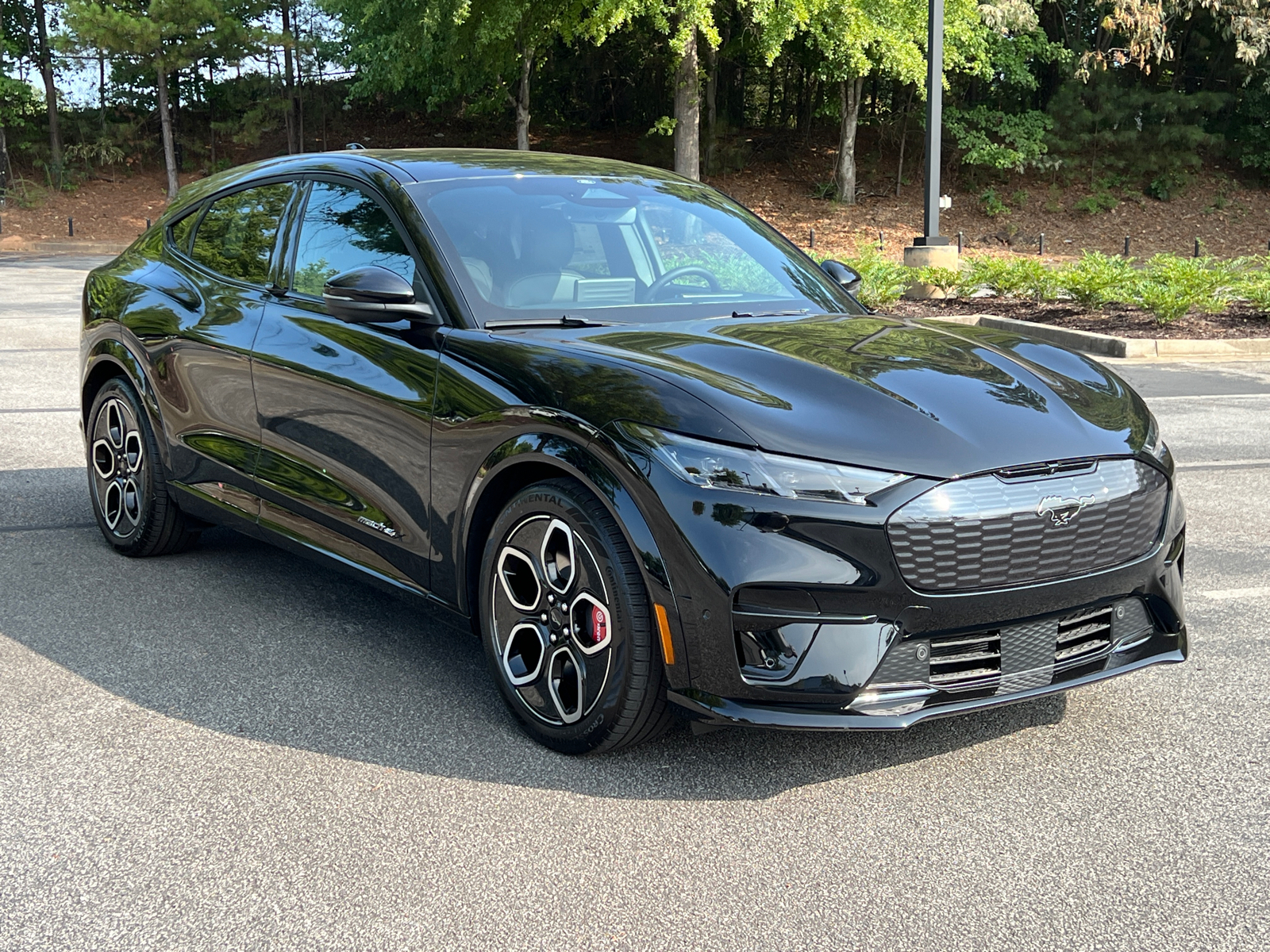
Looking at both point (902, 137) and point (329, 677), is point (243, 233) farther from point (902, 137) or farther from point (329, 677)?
point (902, 137)

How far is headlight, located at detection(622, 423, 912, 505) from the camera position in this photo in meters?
3.13

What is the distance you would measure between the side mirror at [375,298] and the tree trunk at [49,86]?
41650 millimetres

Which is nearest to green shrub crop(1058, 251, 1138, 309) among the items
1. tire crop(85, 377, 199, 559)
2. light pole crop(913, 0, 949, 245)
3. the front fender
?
light pole crop(913, 0, 949, 245)

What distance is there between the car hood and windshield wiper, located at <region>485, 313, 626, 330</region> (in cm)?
12

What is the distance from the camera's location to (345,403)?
426 cm

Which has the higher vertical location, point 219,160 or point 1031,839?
point 219,160

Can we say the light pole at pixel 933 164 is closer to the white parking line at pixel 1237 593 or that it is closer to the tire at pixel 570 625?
the white parking line at pixel 1237 593

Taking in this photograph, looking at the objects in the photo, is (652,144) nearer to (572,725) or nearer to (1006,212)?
(1006,212)

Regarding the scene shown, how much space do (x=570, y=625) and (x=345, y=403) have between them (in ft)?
4.03

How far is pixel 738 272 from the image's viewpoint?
15.6ft

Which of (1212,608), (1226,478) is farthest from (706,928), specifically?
(1226,478)

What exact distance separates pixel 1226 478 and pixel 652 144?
3627cm

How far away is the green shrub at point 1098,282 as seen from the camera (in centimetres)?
1521

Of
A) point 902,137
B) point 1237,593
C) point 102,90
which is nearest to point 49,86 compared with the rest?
point 102,90
